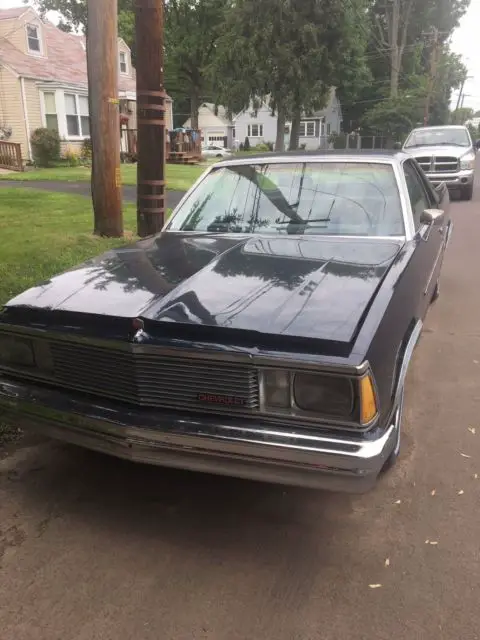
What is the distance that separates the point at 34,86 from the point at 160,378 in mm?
24736

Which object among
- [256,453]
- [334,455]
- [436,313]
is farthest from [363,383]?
[436,313]

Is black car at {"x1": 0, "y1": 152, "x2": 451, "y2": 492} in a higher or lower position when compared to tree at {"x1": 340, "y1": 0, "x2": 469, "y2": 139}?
lower

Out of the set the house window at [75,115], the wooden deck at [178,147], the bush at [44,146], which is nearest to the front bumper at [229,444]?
the bush at [44,146]

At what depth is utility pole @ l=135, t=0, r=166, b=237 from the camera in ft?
18.9

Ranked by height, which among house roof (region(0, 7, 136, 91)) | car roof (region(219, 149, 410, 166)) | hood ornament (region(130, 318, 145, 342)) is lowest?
hood ornament (region(130, 318, 145, 342))

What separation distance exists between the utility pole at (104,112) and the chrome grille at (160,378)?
16.1 feet

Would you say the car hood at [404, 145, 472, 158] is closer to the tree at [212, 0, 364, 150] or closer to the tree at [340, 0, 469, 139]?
the tree at [212, 0, 364, 150]

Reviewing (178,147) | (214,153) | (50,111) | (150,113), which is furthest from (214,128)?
(150,113)

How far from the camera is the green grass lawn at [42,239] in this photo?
605 centimetres

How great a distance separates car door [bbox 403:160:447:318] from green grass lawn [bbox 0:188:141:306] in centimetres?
353

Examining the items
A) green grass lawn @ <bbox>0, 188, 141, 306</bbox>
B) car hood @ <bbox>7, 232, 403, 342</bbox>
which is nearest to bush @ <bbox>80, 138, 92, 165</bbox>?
green grass lawn @ <bbox>0, 188, 141, 306</bbox>

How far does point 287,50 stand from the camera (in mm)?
26578

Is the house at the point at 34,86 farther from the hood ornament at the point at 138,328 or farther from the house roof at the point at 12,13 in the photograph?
the hood ornament at the point at 138,328

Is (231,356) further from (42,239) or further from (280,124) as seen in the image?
(280,124)
